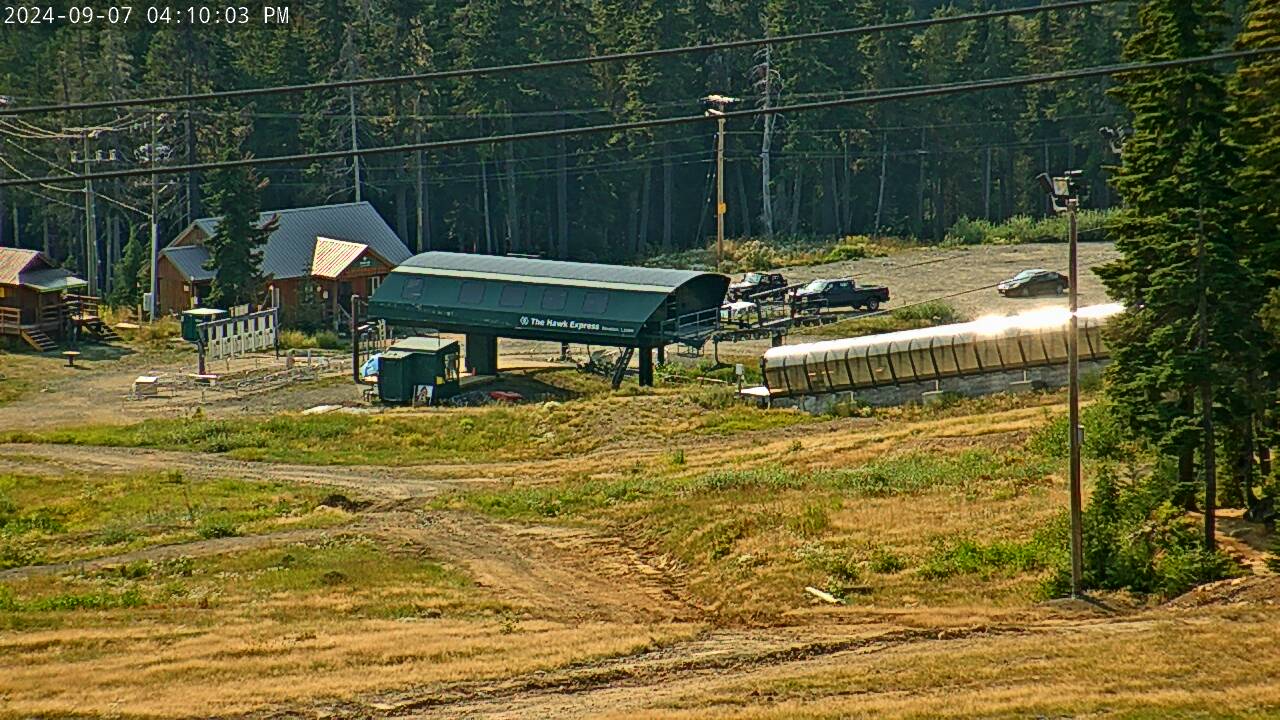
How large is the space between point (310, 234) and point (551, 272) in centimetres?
2554

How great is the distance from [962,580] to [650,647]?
25.4 feet

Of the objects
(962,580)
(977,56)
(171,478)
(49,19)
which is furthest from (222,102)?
(962,580)

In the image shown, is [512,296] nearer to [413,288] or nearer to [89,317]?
[413,288]

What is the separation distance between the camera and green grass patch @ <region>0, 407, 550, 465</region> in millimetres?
56406

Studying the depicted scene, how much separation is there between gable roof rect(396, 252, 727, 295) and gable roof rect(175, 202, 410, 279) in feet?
57.9

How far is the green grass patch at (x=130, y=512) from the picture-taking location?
4394 centimetres

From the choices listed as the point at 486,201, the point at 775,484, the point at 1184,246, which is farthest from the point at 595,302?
the point at 486,201

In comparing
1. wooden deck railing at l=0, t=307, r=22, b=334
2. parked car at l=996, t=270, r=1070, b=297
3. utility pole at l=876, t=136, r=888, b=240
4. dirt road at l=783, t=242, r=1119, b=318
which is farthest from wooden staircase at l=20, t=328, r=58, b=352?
utility pole at l=876, t=136, r=888, b=240

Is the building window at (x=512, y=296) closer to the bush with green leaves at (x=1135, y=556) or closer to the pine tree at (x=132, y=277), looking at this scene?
the pine tree at (x=132, y=277)

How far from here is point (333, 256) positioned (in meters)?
85.6

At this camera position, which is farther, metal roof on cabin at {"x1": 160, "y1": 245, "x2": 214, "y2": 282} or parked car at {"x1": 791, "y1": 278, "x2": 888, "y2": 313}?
metal roof on cabin at {"x1": 160, "y1": 245, "x2": 214, "y2": 282}

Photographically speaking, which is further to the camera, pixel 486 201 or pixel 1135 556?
pixel 486 201

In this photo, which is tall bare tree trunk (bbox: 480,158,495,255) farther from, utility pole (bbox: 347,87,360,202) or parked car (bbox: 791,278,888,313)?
parked car (bbox: 791,278,888,313)

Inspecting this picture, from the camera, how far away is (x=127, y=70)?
106m
